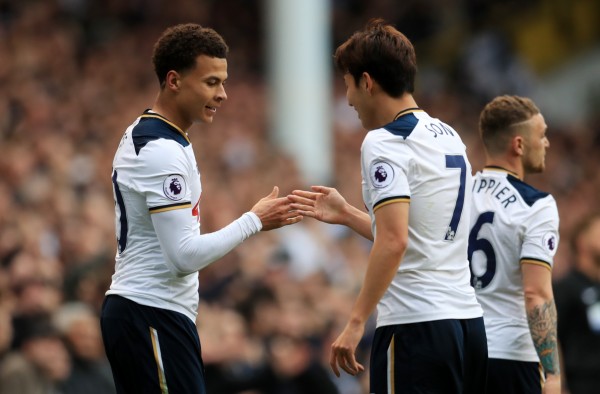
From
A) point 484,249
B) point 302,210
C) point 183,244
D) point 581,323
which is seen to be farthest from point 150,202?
point 581,323

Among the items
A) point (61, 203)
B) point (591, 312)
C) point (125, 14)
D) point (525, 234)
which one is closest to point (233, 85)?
point (125, 14)

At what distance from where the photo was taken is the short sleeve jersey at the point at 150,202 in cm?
518

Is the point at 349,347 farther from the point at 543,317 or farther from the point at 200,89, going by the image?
the point at 200,89

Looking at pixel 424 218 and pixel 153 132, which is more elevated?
pixel 153 132

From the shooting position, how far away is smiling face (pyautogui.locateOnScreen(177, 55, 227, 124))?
5.43 m

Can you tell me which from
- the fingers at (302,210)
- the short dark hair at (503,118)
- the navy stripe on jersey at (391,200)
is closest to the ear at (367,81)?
the navy stripe on jersey at (391,200)

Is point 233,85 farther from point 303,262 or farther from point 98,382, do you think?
point 98,382

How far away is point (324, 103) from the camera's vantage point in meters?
16.6

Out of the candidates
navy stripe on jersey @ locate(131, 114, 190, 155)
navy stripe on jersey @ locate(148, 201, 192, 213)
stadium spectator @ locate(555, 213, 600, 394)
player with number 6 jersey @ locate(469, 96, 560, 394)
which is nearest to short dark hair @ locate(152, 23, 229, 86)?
navy stripe on jersey @ locate(131, 114, 190, 155)

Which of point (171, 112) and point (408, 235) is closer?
point (408, 235)

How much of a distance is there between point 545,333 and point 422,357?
0.89m

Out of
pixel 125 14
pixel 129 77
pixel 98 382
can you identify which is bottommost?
pixel 98 382

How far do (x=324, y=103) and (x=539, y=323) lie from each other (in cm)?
1111

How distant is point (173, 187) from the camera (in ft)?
17.0
